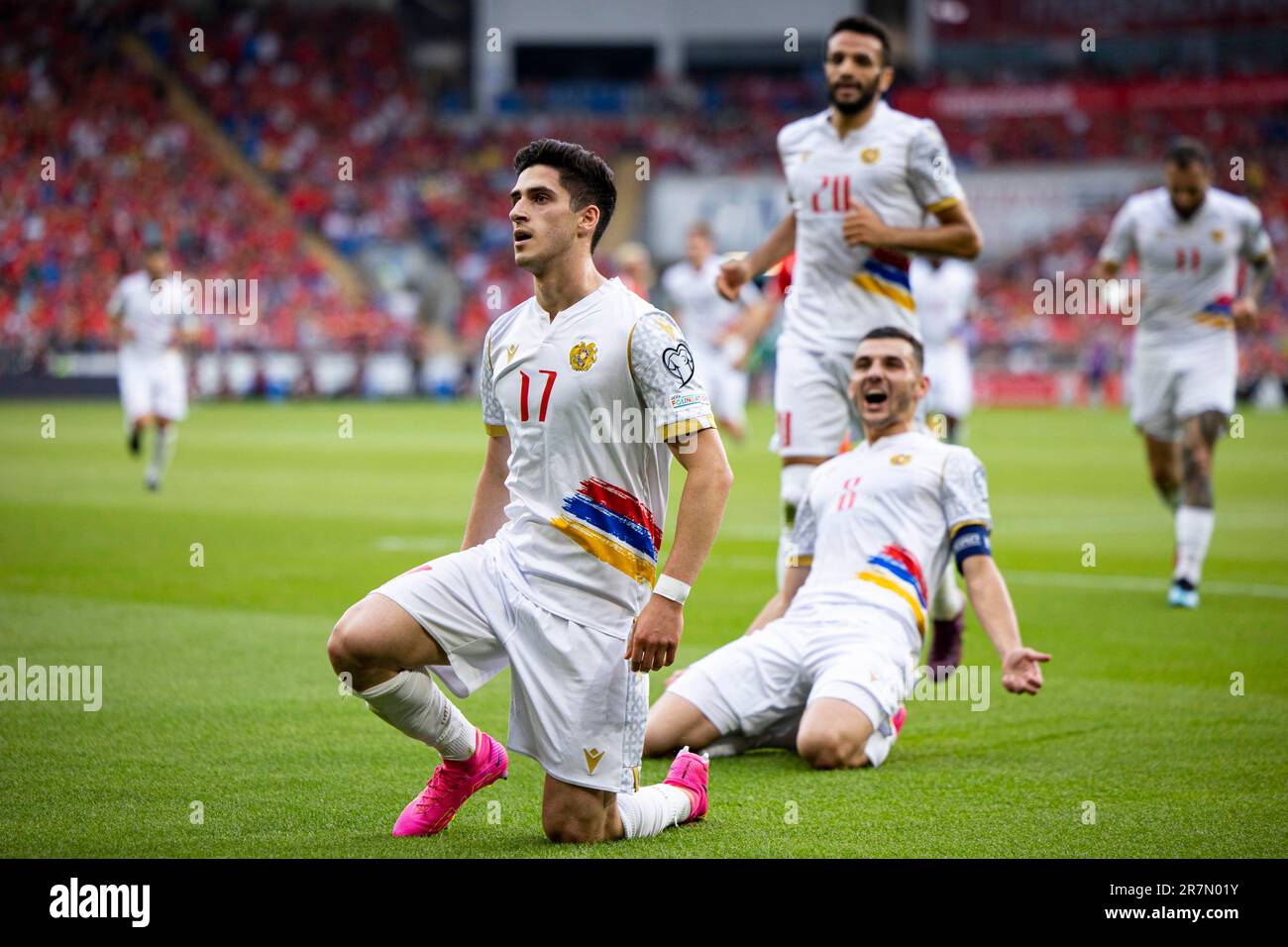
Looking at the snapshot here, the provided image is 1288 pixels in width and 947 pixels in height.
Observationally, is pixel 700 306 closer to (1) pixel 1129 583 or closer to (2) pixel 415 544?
(2) pixel 415 544

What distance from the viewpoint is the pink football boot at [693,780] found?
211 inches

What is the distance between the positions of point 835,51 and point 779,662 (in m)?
3.11

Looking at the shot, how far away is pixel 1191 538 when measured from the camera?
1021 centimetres

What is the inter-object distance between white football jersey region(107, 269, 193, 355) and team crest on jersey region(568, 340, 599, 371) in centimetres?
1541

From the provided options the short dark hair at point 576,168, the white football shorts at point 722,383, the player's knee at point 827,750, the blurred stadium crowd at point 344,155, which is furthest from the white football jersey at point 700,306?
the short dark hair at point 576,168

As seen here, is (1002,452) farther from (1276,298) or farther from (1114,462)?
(1276,298)

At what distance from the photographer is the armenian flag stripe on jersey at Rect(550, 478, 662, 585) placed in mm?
5105

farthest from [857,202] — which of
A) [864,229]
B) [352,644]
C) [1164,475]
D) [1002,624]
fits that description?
[1164,475]

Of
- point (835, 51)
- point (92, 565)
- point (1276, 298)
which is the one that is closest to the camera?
point (835, 51)

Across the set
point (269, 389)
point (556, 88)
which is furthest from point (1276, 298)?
point (269, 389)

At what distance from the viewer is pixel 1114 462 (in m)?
22.4

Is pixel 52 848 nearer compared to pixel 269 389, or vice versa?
pixel 52 848

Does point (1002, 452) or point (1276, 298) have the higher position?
point (1276, 298)

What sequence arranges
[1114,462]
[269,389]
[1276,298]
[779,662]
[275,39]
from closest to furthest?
1. [779,662]
2. [1114,462]
3. [269,389]
4. [1276,298]
5. [275,39]
